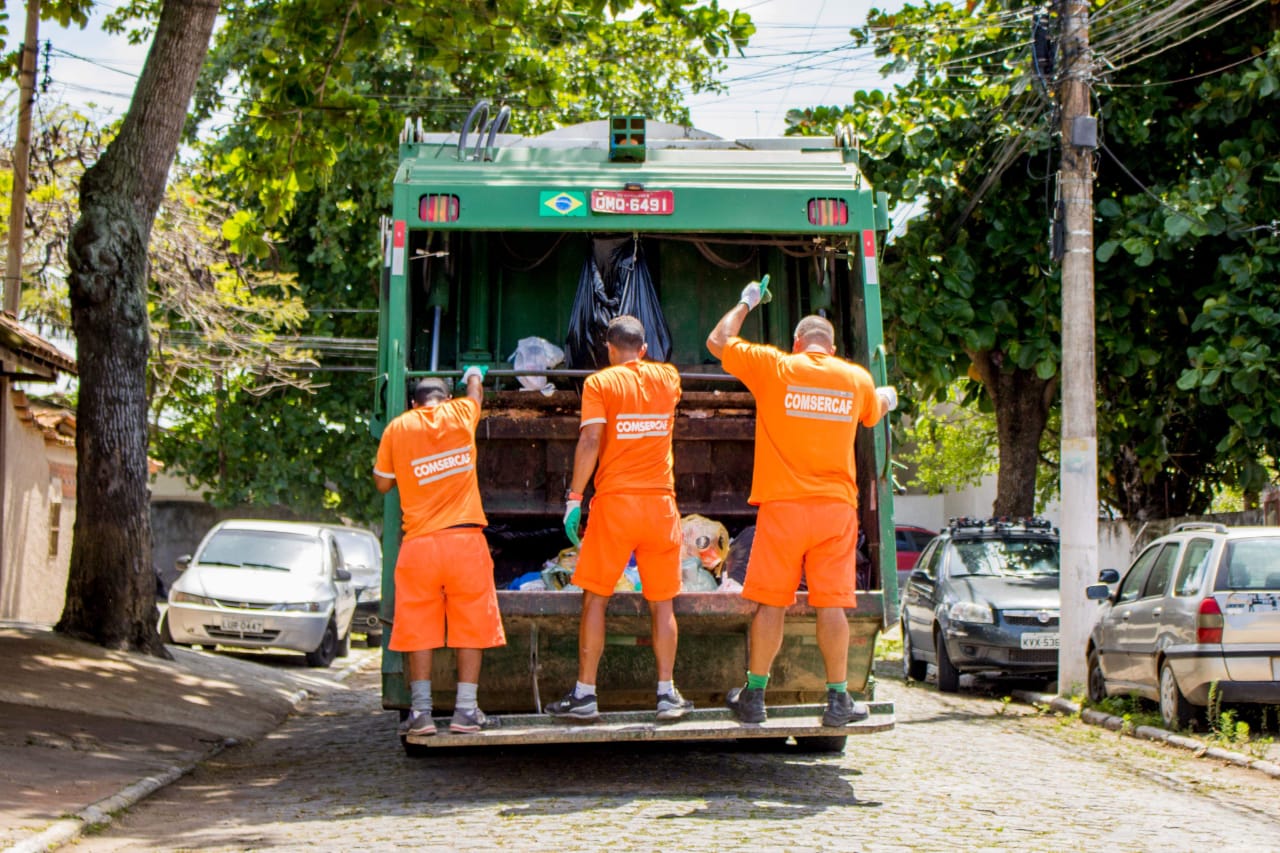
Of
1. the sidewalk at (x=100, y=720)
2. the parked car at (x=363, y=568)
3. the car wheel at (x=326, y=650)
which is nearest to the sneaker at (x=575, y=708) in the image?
the sidewalk at (x=100, y=720)

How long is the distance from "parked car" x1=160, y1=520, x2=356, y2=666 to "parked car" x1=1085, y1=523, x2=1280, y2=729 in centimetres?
820

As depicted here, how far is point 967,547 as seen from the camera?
14711 mm

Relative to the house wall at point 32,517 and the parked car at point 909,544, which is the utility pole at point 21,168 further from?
the parked car at point 909,544

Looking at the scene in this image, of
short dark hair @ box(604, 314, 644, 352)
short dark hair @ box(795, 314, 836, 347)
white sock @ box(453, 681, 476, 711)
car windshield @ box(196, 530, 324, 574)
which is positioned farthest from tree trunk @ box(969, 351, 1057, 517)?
white sock @ box(453, 681, 476, 711)

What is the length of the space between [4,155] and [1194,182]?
13.5m

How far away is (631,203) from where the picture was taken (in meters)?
7.67

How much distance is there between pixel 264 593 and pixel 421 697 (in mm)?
9299

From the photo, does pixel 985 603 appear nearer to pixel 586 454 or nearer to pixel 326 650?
pixel 326 650

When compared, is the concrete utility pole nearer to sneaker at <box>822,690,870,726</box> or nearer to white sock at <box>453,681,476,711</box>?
sneaker at <box>822,690,870,726</box>

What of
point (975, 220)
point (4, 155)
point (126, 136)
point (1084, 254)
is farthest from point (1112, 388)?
point (4, 155)

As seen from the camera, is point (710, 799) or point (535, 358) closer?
point (710, 799)

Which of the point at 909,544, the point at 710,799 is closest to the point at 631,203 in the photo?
the point at 710,799

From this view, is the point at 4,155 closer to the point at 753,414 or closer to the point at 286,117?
the point at 286,117

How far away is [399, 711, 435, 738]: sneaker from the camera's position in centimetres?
704
